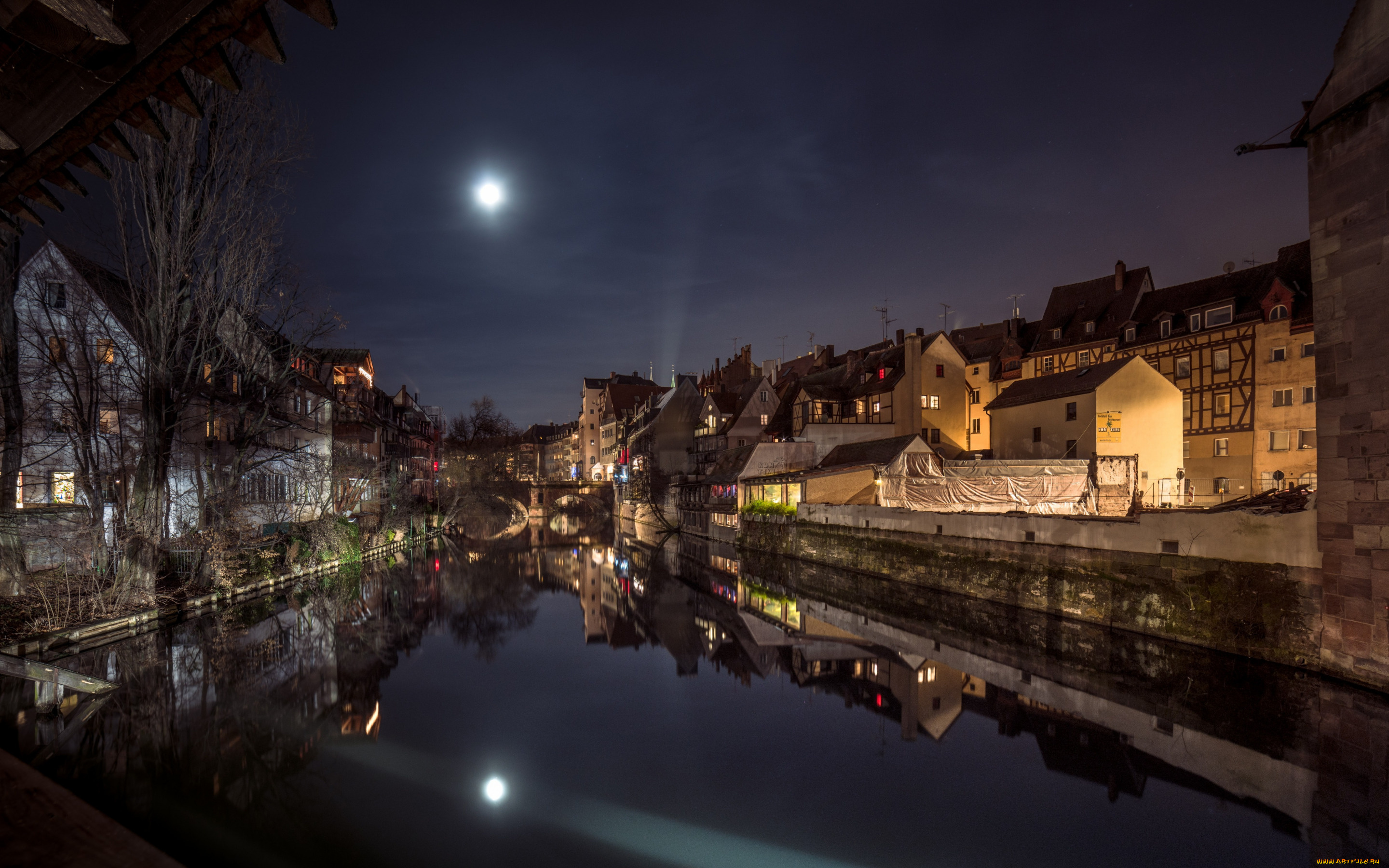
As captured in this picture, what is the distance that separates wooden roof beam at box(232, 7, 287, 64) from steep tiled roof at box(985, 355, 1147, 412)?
2896cm

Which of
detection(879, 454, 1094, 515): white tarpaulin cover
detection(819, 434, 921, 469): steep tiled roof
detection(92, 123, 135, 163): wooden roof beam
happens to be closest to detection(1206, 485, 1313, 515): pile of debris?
detection(879, 454, 1094, 515): white tarpaulin cover

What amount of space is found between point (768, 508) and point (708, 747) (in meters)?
23.7

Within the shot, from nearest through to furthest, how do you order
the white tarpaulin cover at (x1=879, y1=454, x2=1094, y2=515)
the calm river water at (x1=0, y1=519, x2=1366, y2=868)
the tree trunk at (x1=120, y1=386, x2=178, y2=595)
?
the calm river water at (x1=0, y1=519, x2=1366, y2=868) < the tree trunk at (x1=120, y1=386, x2=178, y2=595) < the white tarpaulin cover at (x1=879, y1=454, x2=1094, y2=515)

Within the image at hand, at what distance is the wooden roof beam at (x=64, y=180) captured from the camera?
3.60 metres

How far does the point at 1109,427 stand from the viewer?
26.4 meters

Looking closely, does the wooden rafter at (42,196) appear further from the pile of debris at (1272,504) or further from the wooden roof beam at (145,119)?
the pile of debris at (1272,504)

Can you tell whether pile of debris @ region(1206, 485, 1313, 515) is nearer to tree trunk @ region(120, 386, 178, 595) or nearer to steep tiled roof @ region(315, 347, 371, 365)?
tree trunk @ region(120, 386, 178, 595)

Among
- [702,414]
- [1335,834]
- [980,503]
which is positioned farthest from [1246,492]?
[702,414]

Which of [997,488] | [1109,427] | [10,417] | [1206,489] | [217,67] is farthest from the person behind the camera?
[1206,489]

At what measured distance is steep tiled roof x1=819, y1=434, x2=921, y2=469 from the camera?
29328 mm

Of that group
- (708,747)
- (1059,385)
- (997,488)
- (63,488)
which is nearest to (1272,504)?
(997,488)

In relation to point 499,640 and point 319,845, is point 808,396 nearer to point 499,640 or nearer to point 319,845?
point 499,640

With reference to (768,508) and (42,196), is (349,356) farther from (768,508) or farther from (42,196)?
(42,196)

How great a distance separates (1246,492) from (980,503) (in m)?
14.4
